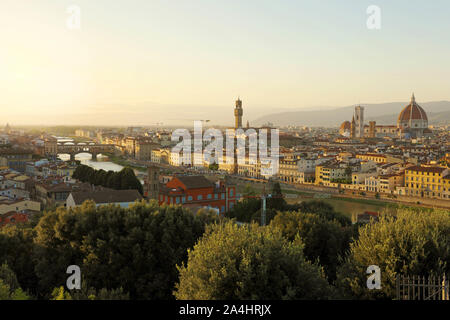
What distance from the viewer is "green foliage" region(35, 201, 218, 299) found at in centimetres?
560

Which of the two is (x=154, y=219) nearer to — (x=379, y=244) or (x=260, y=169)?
(x=379, y=244)

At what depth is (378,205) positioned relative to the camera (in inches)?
749

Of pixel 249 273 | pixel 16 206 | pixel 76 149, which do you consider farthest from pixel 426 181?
pixel 76 149

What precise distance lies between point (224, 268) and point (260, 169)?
2686 cm

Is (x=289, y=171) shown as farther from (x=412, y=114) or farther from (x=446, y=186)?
(x=412, y=114)

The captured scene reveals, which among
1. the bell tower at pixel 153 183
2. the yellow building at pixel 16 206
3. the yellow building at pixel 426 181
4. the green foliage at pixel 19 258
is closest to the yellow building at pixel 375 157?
the yellow building at pixel 426 181

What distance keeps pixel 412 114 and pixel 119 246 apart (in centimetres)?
6358

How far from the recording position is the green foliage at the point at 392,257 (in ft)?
14.3

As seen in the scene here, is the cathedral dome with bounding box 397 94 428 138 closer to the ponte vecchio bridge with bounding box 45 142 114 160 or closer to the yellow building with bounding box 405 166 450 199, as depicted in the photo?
the ponte vecchio bridge with bounding box 45 142 114 160

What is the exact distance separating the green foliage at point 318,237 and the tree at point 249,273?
3212 mm

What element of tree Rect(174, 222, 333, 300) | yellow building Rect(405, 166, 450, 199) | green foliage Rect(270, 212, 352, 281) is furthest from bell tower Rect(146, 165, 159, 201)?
yellow building Rect(405, 166, 450, 199)

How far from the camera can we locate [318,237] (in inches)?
298

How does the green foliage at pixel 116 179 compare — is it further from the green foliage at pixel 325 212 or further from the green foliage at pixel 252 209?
the green foliage at pixel 325 212
